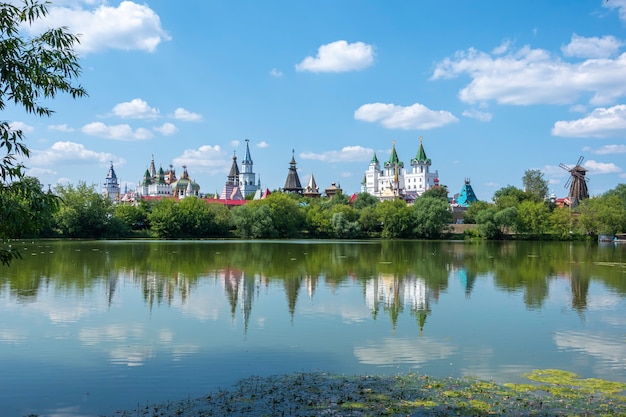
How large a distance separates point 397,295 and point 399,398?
1253cm

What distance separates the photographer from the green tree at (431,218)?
84.1 metres

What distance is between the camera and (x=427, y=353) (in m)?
12.4

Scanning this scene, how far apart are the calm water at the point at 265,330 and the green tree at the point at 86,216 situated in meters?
45.4

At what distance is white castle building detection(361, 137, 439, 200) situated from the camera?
166 metres

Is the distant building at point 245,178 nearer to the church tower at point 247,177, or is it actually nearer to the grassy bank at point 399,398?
the church tower at point 247,177

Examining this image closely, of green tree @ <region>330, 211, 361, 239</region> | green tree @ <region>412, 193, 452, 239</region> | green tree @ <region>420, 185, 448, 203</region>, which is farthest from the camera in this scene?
green tree @ <region>420, 185, 448, 203</region>

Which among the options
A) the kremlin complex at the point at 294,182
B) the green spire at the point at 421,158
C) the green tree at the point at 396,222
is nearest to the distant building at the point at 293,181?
the kremlin complex at the point at 294,182

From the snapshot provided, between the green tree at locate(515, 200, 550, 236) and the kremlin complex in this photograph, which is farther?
the kremlin complex

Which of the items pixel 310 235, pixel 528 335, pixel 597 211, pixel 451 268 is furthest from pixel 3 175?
pixel 597 211

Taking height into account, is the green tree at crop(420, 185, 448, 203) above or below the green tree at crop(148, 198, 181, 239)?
above

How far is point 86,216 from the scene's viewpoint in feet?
234

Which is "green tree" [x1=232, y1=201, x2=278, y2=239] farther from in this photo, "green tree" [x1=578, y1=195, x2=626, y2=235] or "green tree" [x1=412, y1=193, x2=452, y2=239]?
"green tree" [x1=578, y1=195, x2=626, y2=235]

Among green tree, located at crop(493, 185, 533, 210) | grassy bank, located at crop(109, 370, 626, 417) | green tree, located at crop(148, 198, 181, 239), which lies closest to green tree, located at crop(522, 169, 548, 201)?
green tree, located at crop(493, 185, 533, 210)

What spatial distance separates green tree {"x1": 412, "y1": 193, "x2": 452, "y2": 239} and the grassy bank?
7478cm
